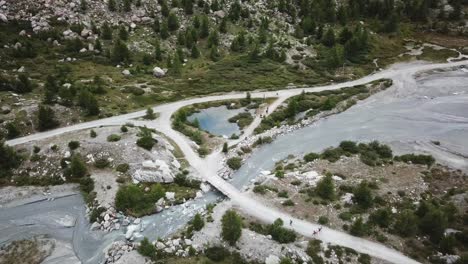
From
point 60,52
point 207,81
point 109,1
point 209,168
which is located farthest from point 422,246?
point 109,1

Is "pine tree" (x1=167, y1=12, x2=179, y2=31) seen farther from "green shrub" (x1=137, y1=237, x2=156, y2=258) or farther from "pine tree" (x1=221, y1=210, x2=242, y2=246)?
→ "green shrub" (x1=137, y1=237, x2=156, y2=258)

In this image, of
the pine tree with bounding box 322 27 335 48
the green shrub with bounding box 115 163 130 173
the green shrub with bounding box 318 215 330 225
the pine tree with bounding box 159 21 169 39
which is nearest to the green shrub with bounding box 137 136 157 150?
the green shrub with bounding box 115 163 130 173

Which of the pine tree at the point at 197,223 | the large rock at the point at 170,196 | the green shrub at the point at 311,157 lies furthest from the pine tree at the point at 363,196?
the large rock at the point at 170,196

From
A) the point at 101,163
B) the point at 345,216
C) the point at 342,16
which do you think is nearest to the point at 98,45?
the point at 101,163

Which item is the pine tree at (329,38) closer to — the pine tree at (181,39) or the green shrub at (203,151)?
the pine tree at (181,39)

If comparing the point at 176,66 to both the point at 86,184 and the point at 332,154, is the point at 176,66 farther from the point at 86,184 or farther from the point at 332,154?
the point at 332,154

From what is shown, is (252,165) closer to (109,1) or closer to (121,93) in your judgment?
(121,93)
